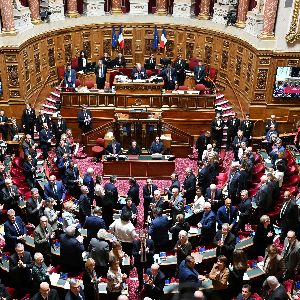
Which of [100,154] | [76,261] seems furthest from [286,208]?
[100,154]

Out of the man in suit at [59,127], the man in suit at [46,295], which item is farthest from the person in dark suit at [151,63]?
the man in suit at [46,295]

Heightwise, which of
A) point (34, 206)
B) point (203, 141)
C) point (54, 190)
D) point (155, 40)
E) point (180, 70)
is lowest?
point (203, 141)

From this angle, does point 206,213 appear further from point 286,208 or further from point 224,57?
point 224,57

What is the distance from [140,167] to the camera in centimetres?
1448

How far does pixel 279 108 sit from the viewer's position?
56.2 feet

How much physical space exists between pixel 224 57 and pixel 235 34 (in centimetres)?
114

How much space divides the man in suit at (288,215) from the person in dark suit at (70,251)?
164 inches

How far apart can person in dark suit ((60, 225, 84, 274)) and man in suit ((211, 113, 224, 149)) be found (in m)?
7.45

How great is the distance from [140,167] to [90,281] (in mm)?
6331

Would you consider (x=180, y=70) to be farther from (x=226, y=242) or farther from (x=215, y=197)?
(x=226, y=242)

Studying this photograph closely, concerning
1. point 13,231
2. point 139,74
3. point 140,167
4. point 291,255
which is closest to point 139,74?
point 139,74

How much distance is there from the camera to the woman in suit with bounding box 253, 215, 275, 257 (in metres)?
9.35

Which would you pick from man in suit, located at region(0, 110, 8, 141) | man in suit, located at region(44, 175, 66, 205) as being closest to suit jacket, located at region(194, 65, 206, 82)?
man in suit, located at region(0, 110, 8, 141)

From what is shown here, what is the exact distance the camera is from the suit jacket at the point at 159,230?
9.63 metres
